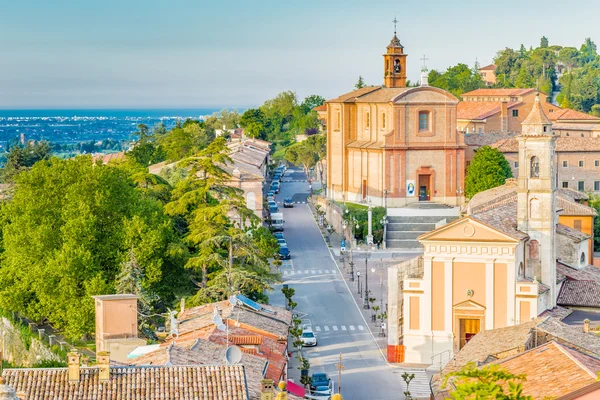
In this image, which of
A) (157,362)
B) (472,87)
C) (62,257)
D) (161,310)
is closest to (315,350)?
(161,310)

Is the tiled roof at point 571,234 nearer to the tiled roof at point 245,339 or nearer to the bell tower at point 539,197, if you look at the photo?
the bell tower at point 539,197

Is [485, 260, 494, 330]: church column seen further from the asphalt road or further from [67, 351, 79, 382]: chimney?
[67, 351, 79, 382]: chimney

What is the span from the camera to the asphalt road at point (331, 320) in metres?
43.2

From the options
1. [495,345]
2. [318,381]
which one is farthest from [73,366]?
[495,345]

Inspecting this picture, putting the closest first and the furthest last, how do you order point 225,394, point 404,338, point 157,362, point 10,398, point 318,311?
point 10,398, point 225,394, point 157,362, point 404,338, point 318,311

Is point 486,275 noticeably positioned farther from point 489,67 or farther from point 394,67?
point 489,67

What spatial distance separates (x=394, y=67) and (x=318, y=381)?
5200cm

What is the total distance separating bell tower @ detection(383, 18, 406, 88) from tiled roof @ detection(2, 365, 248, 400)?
65.5 metres

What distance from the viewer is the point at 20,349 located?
4688cm

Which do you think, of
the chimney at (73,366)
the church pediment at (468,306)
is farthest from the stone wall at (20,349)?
the chimney at (73,366)

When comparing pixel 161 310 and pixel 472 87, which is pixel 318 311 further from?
pixel 472 87

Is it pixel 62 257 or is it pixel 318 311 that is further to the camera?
pixel 318 311

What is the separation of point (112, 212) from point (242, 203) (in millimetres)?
5261

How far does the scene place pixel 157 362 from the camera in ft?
102
